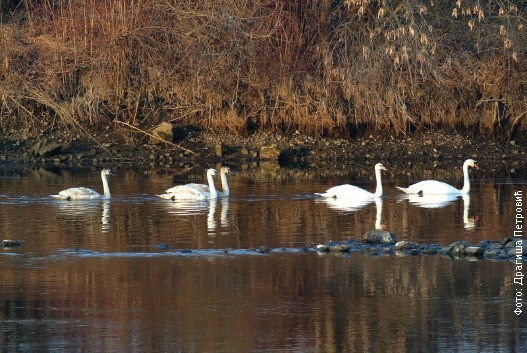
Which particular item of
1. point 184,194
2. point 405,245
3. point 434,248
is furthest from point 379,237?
point 184,194

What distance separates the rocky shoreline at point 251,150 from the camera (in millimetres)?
31166

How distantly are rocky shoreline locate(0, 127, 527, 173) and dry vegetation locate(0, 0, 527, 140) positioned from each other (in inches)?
22.3

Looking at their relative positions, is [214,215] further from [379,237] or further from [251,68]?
[251,68]

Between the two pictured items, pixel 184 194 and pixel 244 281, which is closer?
pixel 244 281

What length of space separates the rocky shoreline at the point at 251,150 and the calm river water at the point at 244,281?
9.40 metres

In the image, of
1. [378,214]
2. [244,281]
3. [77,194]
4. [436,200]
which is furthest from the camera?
[436,200]

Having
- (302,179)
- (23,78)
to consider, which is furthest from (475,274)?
(23,78)

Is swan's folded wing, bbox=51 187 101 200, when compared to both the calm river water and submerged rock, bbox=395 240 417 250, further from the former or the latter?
submerged rock, bbox=395 240 417 250

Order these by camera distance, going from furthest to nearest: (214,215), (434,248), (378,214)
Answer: (378,214) → (214,215) → (434,248)

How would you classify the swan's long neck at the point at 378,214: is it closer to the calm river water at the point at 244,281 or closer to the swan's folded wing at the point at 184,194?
the calm river water at the point at 244,281

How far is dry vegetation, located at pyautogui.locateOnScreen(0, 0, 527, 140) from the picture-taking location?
108ft

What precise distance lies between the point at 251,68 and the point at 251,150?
2.64 meters

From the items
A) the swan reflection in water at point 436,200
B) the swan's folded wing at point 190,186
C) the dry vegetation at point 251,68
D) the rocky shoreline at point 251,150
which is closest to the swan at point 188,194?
the swan's folded wing at point 190,186

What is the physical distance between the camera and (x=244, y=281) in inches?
521
